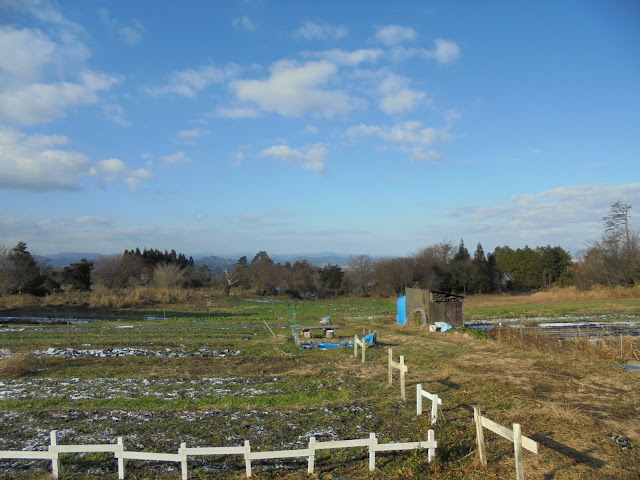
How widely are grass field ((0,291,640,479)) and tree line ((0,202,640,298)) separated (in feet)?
123

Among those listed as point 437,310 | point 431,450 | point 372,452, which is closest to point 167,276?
point 437,310

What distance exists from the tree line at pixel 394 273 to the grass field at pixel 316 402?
37555mm

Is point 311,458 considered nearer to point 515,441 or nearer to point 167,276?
point 515,441

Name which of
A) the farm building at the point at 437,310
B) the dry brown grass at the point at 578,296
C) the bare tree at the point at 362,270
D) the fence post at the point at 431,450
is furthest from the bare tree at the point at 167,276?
the fence post at the point at 431,450

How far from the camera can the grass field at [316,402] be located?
7.56 meters

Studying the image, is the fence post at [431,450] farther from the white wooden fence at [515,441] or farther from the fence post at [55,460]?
the fence post at [55,460]

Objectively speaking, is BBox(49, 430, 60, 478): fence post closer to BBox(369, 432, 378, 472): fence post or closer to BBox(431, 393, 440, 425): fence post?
BBox(369, 432, 378, 472): fence post

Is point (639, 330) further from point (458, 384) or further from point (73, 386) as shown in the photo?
point (73, 386)

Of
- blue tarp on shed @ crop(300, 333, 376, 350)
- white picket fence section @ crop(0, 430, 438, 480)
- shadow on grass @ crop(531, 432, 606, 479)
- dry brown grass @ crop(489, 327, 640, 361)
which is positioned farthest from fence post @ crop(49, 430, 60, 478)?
dry brown grass @ crop(489, 327, 640, 361)

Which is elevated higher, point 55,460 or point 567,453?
point 55,460

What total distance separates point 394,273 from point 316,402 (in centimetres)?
4981

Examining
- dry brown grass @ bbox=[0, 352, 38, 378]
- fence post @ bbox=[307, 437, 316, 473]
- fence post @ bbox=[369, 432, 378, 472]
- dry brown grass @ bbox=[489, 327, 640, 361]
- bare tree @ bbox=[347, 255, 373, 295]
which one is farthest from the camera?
bare tree @ bbox=[347, 255, 373, 295]

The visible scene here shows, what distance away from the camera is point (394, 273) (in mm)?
60094

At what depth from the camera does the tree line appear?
53625 mm
